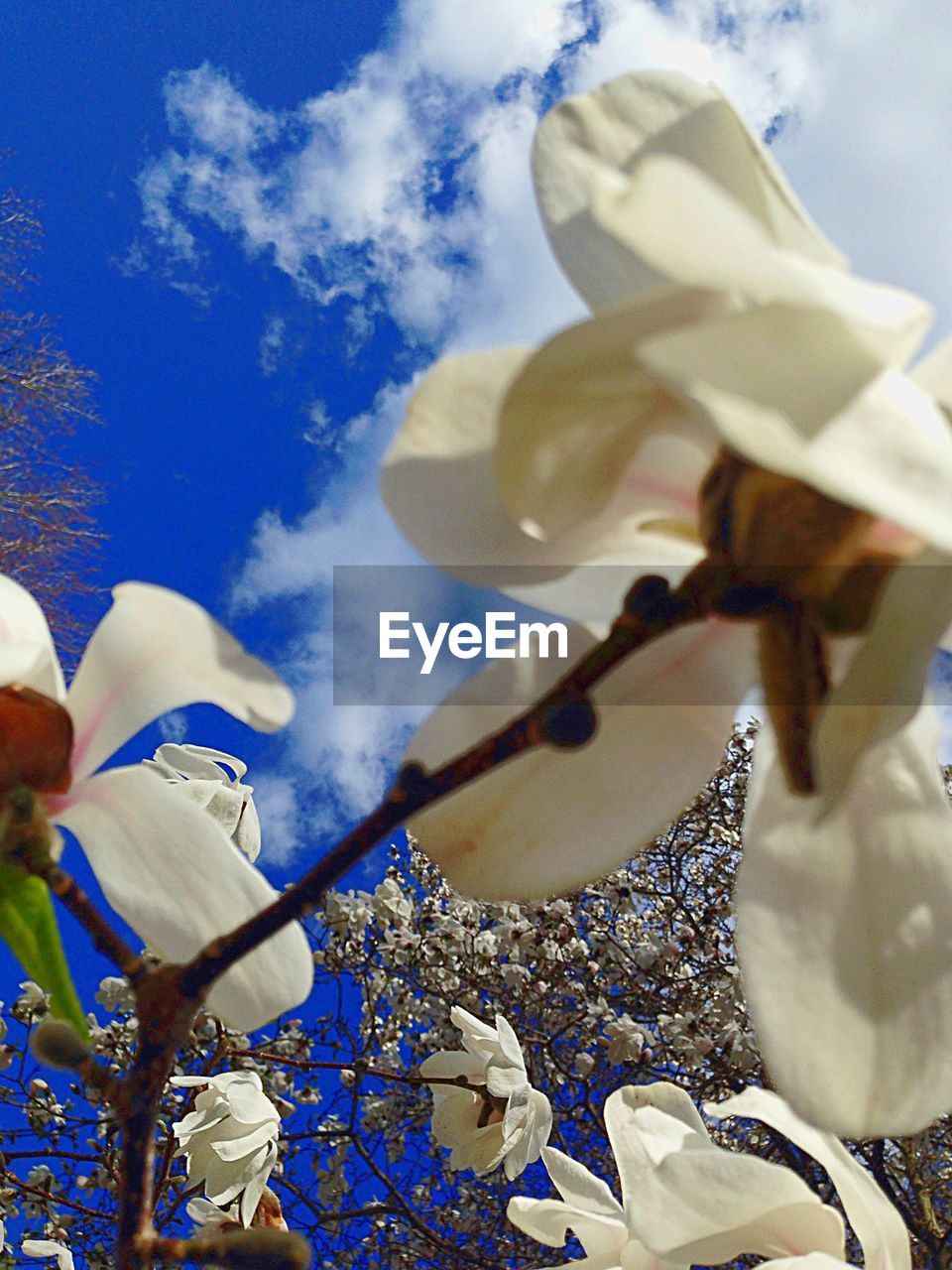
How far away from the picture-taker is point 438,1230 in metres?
4.15

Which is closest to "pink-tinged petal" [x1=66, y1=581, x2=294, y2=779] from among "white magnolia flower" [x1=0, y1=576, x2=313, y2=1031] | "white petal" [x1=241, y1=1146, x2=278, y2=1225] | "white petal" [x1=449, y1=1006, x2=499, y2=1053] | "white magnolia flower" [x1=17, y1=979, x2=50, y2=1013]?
"white magnolia flower" [x1=0, y1=576, x2=313, y2=1031]

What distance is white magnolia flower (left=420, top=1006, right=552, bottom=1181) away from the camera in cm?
176

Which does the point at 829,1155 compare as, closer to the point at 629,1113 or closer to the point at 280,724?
the point at 629,1113

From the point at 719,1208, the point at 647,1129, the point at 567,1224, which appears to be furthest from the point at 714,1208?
the point at 567,1224

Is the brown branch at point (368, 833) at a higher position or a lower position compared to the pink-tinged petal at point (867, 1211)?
higher

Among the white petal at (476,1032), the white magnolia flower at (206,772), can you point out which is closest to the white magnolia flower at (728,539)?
the white magnolia flower at (206,772)

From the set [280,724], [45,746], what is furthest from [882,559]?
[45,746]

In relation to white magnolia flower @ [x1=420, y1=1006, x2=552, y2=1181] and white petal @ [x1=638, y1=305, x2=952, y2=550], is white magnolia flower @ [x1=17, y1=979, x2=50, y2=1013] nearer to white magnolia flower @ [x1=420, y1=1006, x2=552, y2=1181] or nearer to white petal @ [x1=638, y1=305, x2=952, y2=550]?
white magnolia flower @ [x1=420, y1=1006, x2=552, y2=1181]

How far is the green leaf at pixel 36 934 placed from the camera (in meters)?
0.40

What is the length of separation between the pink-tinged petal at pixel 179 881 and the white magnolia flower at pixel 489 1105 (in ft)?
4.77

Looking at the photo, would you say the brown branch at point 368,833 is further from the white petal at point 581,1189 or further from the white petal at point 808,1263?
the white petal at point 581,1189

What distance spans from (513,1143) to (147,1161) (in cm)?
152

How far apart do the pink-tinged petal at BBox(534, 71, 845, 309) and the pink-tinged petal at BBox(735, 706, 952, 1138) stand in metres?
0.17

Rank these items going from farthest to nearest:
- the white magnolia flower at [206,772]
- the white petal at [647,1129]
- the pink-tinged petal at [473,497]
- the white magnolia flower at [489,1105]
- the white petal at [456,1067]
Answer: the white petal at [456,1067] → the white magnolia flower at [489,1105] → the white magnolia flower at [206,772] → the white petal at [647,1129] → the pink-tinged petal at [473,497]
